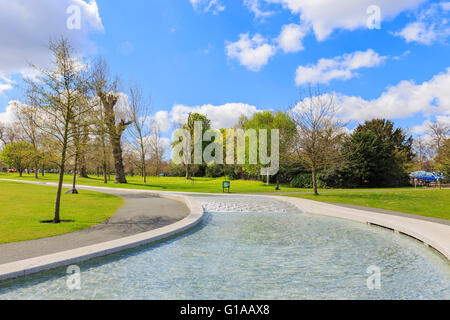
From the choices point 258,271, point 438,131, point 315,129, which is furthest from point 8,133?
point 438,131

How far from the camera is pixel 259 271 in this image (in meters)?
5.51

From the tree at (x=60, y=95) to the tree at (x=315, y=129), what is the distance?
16745 mm

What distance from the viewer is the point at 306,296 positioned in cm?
446

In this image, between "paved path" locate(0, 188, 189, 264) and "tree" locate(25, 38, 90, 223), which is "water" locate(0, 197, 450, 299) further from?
"tree" locate(25, 38, 90, 223)

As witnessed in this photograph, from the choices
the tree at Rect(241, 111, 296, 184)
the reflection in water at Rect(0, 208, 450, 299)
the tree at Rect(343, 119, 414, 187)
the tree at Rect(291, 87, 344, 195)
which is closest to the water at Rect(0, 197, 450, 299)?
the reflection in water at Rect(0, 208, 450, 299)

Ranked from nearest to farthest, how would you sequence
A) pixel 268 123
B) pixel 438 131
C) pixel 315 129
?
pixel 315 129, pixel 268 123, pixel 438 131

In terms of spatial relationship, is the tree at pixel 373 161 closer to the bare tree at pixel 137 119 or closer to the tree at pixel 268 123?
the tree at pixel 268 123

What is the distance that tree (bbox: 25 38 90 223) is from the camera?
9797mm

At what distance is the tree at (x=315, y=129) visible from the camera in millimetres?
21688

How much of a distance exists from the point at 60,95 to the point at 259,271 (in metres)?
9.52

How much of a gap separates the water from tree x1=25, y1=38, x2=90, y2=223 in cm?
568

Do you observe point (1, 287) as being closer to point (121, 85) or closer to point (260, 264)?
Answer: point (260, 264)

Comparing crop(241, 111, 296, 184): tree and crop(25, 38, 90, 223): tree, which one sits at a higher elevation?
crop(241, 111, 296, 184): tree

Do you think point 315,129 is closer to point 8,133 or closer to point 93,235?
point 93,235
